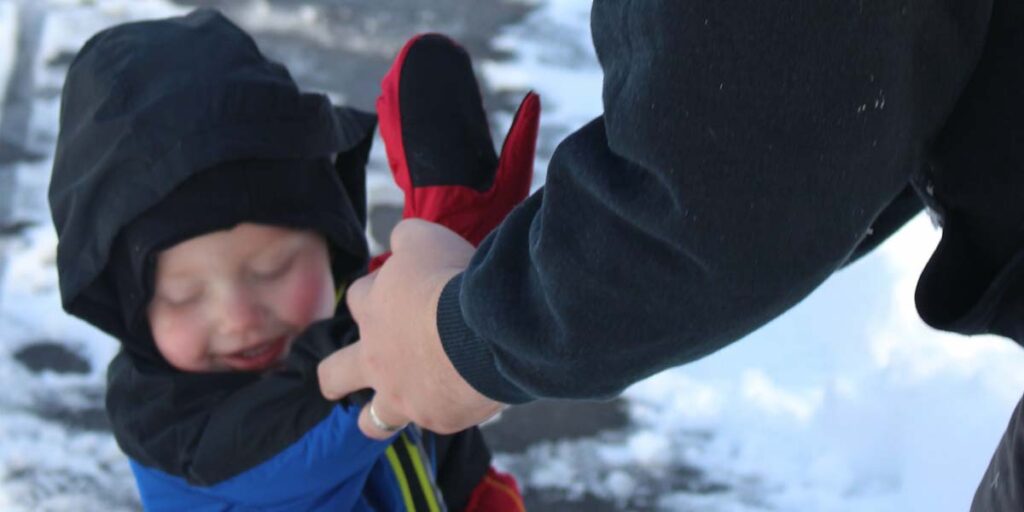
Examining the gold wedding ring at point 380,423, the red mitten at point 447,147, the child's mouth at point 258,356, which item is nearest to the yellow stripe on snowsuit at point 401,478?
the child's mouth at point 258,356

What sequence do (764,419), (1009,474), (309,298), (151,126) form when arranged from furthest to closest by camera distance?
(764,419) → (309,298) → (151,126) → (1009,474)

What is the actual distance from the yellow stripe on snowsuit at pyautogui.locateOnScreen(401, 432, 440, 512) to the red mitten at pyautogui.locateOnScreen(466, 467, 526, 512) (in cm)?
19

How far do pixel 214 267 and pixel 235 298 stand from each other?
0.05 m

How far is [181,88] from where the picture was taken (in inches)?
54.6

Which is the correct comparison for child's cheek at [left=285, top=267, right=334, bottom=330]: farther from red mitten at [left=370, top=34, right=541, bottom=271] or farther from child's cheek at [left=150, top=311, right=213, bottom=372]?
red mitten at [left=370, top=34, right=541, bottom=271]

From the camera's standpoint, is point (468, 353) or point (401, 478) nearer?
point (468, 353)

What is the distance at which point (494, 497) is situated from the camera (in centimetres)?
168

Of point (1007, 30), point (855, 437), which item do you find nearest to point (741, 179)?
point (1007, 30)

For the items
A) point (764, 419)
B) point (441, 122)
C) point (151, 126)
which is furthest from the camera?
point (764, 419)

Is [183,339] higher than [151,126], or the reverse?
[151,126]

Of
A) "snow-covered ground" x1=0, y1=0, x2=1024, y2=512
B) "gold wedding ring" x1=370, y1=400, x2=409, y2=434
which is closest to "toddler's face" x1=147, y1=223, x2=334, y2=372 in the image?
"gold wedding ring" x1=370, y1=400, x2=409, y2=434

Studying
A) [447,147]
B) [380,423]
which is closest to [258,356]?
[380,423]

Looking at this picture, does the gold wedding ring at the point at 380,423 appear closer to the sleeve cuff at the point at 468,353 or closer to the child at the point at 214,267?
the child at the point at 214,267

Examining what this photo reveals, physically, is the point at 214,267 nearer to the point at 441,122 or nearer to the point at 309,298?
the point at 309,298
